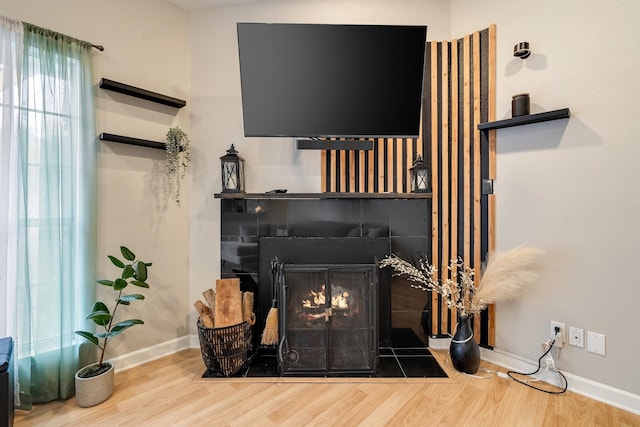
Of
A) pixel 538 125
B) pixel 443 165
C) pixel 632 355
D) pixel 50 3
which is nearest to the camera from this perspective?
pixel 632 355

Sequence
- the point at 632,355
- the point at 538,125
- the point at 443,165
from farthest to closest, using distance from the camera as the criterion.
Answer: the point at 443,165, the point at 538,125, the point at 632,355

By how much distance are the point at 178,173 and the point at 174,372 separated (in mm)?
1519

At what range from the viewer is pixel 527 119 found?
1.94m

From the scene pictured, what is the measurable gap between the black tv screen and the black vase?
140 centimetres

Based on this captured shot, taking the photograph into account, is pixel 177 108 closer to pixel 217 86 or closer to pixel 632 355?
pixel 217 86

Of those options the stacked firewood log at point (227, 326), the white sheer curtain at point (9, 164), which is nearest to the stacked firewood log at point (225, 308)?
the stacked firewood log at point (227, 326)

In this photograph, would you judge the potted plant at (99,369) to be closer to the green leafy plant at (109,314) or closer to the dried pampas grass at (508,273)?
the green leafy plant at (109,314)

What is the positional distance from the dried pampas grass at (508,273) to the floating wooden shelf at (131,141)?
102 inches

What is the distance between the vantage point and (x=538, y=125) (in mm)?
1983

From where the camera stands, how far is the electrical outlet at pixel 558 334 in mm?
1882

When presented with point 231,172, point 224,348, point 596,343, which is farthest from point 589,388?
point 231,172

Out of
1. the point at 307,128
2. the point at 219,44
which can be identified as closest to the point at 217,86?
the point at 219,44

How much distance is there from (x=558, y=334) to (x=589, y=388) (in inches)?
12.4

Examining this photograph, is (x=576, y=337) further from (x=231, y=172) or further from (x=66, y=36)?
(x=66, y=36)
